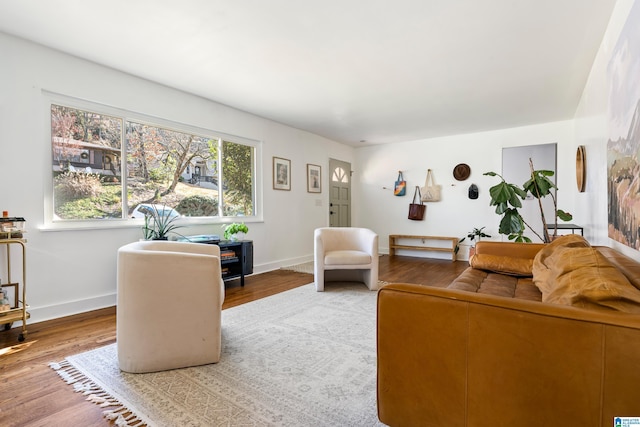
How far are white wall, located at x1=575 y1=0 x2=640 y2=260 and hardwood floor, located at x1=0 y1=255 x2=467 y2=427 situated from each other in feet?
5.72

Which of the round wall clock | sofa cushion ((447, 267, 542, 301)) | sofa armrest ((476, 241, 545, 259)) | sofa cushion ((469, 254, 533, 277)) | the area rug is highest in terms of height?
the round wall clock

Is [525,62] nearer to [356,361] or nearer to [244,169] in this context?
[356,361]

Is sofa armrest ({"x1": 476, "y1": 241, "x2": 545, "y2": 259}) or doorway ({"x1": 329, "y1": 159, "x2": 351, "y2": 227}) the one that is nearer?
sofa armrest ({"x1": 476, "y1": 241, "x2": 545, "y2": 259})

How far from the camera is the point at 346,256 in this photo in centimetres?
364

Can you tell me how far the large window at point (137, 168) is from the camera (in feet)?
9.82

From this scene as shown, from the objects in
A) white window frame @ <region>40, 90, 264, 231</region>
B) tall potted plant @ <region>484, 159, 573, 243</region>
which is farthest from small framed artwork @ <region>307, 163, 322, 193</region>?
tall potted plant @ <region>484, 159, 573, 243</region>

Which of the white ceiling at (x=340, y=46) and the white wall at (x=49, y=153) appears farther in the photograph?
the white wall at (x=49, y=153)

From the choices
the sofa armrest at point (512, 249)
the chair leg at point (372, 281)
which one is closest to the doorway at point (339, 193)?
the chair leg at point (372, 281)

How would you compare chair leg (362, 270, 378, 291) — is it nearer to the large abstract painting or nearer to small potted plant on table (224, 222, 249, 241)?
small potted plant on table (224, 222, 249, 241)

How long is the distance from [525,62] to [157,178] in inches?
162

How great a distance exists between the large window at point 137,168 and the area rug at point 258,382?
1.68 m

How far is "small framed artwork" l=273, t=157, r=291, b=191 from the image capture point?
5.16m

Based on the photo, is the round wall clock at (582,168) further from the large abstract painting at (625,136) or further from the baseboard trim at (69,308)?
the baseboard trim at (69,308)

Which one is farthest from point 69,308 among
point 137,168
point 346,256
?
point 346,256
